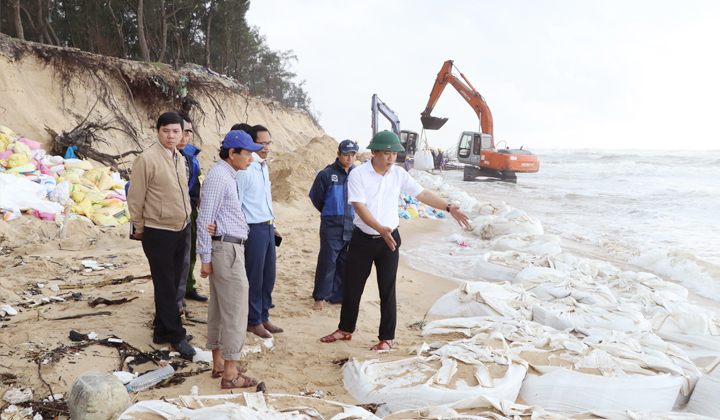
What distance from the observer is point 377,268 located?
3.17m

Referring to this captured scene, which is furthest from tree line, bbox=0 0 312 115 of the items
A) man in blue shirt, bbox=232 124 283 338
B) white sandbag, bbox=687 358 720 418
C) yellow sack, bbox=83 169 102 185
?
white sandbag, bbox=687 358 720 418

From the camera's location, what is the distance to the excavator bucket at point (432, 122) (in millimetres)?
19612

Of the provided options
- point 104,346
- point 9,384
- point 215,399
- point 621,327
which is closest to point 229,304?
point 215,399

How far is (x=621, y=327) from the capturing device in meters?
3.45

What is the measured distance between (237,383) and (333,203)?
6.22ft

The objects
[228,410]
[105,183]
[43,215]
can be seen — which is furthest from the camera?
[105,183]

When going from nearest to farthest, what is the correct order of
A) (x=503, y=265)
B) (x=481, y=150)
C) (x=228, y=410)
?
(x=228, y=410)
(x=503, y=265)
(x=481, y=150)

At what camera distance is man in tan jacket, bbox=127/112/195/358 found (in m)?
2.61

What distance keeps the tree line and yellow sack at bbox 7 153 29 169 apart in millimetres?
8938

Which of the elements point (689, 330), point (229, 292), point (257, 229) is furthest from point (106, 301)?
point (689, 330)

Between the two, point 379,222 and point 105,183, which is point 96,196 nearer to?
point 105,183

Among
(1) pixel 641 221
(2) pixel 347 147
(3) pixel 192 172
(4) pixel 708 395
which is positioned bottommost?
(4) pixel 708 395

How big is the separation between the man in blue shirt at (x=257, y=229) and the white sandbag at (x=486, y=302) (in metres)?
1.74

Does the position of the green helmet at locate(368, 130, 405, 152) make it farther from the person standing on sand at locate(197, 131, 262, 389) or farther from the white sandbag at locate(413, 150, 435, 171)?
the white sandbag at locate(413, 150, 435, 171)
